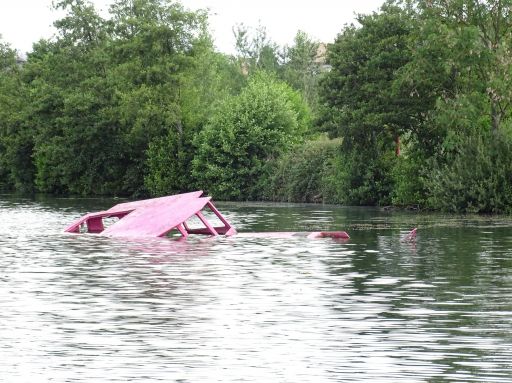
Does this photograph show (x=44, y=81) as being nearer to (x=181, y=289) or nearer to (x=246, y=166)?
(x=246, y=166)

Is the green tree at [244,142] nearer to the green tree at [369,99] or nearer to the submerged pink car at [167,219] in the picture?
the green tree at [369,99]

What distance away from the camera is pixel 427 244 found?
128 feet

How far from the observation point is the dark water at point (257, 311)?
15156mm

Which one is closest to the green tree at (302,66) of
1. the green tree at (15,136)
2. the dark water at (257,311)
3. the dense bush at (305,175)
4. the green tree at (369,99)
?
the green tree at (15,136)

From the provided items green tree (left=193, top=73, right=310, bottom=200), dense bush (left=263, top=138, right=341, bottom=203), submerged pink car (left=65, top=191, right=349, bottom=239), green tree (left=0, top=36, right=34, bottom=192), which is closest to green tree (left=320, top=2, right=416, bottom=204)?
dense bush (left=263, top=138, right=341, bottom=203)

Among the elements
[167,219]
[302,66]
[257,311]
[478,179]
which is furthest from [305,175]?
[302,66]

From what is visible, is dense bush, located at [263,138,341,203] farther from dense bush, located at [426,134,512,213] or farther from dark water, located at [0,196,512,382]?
dark water, located at [0,196,512,382]

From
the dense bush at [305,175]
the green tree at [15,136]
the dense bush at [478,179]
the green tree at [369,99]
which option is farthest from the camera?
the green tree at [15,136]

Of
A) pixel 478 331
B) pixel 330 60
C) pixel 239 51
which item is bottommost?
pixel 478 331

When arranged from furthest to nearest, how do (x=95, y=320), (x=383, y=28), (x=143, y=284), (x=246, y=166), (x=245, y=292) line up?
(x=246, y=166) < (x=383, y=28) < (x=143, y=284) < (x=245, y=292) < (x=95, y=320)

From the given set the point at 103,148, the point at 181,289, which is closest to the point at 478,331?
the point at 181,289

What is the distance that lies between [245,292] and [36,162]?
99.8m

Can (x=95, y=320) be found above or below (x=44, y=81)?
below

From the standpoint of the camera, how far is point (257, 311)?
20.9 meters
